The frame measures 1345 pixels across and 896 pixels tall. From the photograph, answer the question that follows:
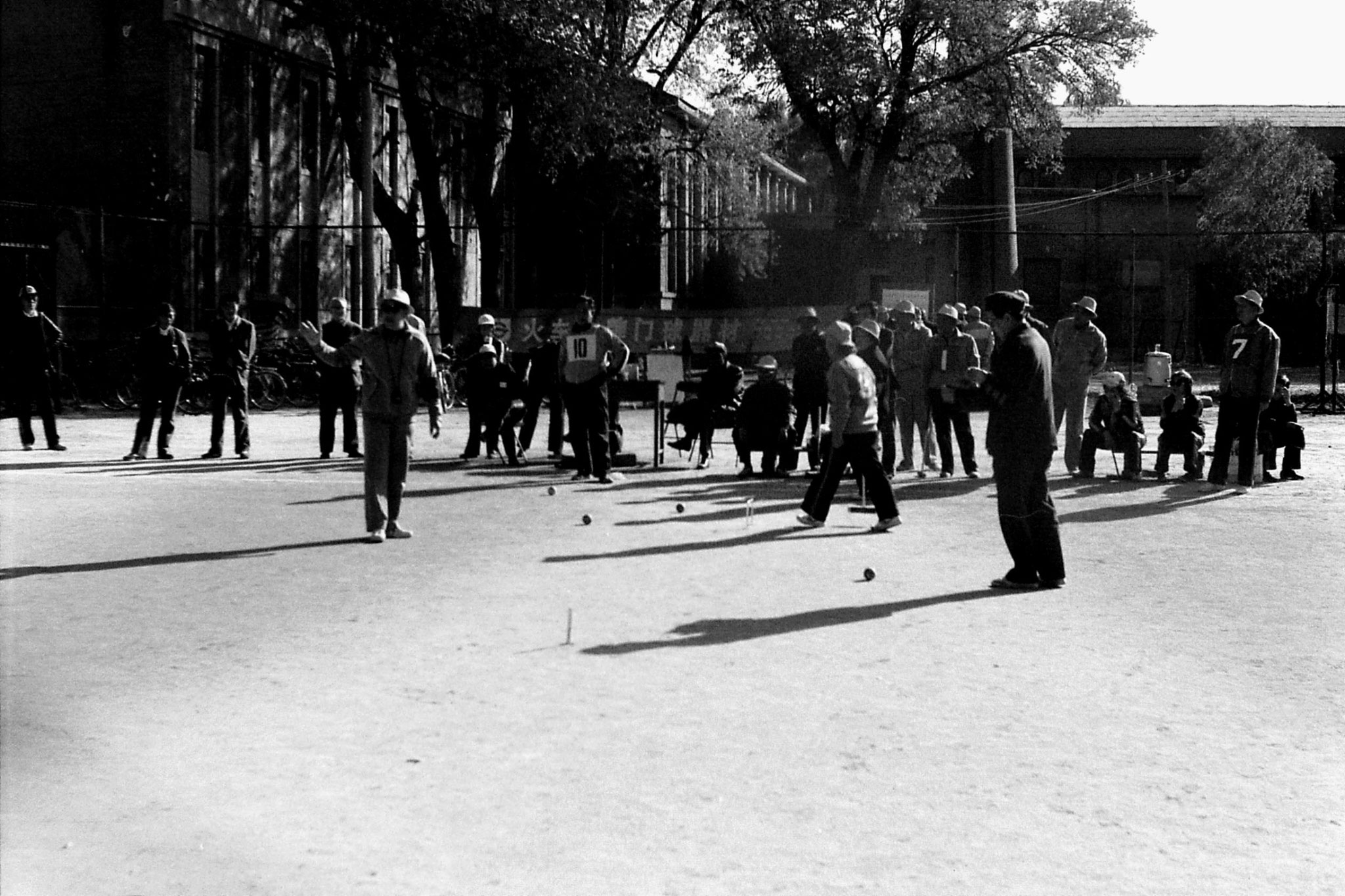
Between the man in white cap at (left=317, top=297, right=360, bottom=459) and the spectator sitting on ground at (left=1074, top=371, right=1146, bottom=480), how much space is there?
829 centimetres

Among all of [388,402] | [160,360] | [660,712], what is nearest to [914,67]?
[160,360]

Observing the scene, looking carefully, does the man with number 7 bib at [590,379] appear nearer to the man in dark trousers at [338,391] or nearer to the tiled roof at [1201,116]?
the man in dark trousers at [338,391]

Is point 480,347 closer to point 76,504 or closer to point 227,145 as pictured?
point 76,504

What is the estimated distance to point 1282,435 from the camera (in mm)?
18359

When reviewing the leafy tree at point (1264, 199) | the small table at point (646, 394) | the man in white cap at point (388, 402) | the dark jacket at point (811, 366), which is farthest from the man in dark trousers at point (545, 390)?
the leafy tree at point (1264, 199)

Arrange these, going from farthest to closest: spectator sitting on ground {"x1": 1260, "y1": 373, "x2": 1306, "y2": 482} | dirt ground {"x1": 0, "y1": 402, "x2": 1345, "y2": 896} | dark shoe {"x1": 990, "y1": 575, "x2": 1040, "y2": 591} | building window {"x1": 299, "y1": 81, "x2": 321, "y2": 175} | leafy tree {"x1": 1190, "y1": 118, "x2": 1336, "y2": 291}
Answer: leafy tree {"x1": 1190, "y1": 118, "x2": 1336, "y2": 291} → building window {"x1": 299, "y1": 81, "x2": 321, "y2": 175} → spectator sitting on ground {"x1": 1260, "y1": 373, "x2": 1306, "y2": 482} → dark shoe {"x1": 990, "y1": 575, "x2": 1040, "y2": 591} → dirt ground {"x1": 0, "y1": 402, "x2": 1345, "y2": 896}

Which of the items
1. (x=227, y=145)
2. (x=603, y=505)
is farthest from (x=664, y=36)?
(x=603, y=505)

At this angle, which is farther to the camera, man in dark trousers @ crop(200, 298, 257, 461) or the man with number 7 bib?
man in dark trousers @ crop(200, 298, 257, 461)

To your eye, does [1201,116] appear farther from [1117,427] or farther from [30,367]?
[30,367]

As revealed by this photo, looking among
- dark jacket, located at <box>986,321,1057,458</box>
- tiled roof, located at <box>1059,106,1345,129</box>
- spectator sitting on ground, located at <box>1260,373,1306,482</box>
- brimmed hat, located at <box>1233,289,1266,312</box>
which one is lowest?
spectator sitting on ground, located at <box>1260,373,1306,482</box>

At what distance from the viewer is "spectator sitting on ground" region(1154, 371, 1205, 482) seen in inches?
713

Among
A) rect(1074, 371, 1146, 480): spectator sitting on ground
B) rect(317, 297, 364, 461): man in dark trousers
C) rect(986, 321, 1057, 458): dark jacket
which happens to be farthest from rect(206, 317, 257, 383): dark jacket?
rect(986, 321, 1057, 458): dark jacket

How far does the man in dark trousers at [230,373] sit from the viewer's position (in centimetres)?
1955

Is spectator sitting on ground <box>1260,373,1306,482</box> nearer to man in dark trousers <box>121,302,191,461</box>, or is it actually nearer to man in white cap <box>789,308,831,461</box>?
man in white cap <box>789,308,831,461</box>
